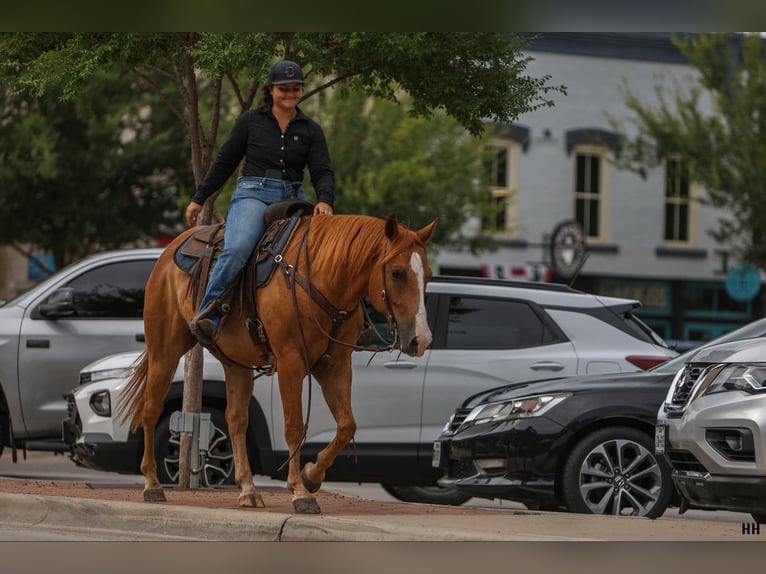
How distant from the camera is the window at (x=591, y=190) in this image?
37.5m

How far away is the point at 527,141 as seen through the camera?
3666cm

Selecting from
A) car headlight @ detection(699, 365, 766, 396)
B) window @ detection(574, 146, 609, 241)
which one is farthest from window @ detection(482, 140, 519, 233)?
car headlight @ detection(699, 365, 766, 396)

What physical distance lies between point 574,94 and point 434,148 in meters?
7.37

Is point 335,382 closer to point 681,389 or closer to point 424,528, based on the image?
point 424,528

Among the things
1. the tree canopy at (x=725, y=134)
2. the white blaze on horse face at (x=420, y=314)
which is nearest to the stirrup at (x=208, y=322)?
the white blaze on horse face at (x=420, y=314)

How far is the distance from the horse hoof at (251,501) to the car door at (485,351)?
2352 mm

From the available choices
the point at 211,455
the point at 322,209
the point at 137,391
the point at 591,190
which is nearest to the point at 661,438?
the point at 322,209

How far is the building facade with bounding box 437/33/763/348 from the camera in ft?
120

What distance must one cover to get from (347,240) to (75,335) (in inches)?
216

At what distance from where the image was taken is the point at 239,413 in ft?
34.1

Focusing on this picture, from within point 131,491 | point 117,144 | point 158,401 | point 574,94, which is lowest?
point 131,491

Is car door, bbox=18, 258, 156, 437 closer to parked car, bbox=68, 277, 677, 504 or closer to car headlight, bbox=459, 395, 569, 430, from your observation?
parked car, bbox=68, 277, 677, 504

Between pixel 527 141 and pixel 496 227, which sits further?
pixel 527 141

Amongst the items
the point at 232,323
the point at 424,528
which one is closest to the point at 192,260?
the point at 232,323
